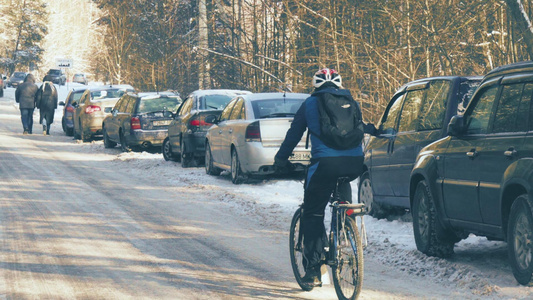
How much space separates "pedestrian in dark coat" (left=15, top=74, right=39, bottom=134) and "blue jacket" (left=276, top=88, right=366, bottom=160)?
25.5m

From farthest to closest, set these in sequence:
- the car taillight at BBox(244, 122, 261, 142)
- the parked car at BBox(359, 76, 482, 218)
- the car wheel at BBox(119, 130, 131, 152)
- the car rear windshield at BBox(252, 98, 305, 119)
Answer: the car wheel at BBox(119, 130, 131, 152) → the car rear windshield at BBox(252, 98, 305, 119) → the car taillight at BBox(244, 122, 261, 142) → the parked car at BBox(359, 76, 482, 218)

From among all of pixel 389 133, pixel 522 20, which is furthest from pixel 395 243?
pixel 522 20

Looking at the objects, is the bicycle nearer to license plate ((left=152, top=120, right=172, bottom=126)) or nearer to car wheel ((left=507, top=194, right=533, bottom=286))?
car wheel ((left=507, top=194, right=533, bottom=286))

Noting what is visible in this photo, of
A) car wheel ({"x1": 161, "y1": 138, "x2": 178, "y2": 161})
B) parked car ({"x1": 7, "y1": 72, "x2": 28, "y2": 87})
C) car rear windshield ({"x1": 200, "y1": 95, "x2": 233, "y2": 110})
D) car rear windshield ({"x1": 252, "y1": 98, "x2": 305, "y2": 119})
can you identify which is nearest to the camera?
car rear windshield ({"x1": 252, "y1": 98, "x2": 305, "y2": 119})

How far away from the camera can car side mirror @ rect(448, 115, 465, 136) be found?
7770mm

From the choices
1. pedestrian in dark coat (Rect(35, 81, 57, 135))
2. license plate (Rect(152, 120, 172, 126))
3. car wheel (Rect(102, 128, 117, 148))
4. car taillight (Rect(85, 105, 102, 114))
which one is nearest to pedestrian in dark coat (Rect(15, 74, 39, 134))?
pedestrian in dark coat (Rect(35, 81, 57, 135))

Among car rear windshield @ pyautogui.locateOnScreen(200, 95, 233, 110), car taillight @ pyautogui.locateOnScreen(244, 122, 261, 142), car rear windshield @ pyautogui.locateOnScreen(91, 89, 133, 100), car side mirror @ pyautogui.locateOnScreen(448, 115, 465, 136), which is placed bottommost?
car taillight @ pyautogui.locateOnScreen(244, 122, 261, 142)

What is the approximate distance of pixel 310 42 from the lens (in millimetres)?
24203

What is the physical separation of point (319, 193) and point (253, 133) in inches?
316

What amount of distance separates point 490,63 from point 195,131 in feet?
21.0

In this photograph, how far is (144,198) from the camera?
13.8 m

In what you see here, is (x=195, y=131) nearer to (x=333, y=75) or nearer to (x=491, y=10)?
(x=491, y=10)

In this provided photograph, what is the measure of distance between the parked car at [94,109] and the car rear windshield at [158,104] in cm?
506

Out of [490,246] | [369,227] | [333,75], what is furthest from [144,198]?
[333,75]
